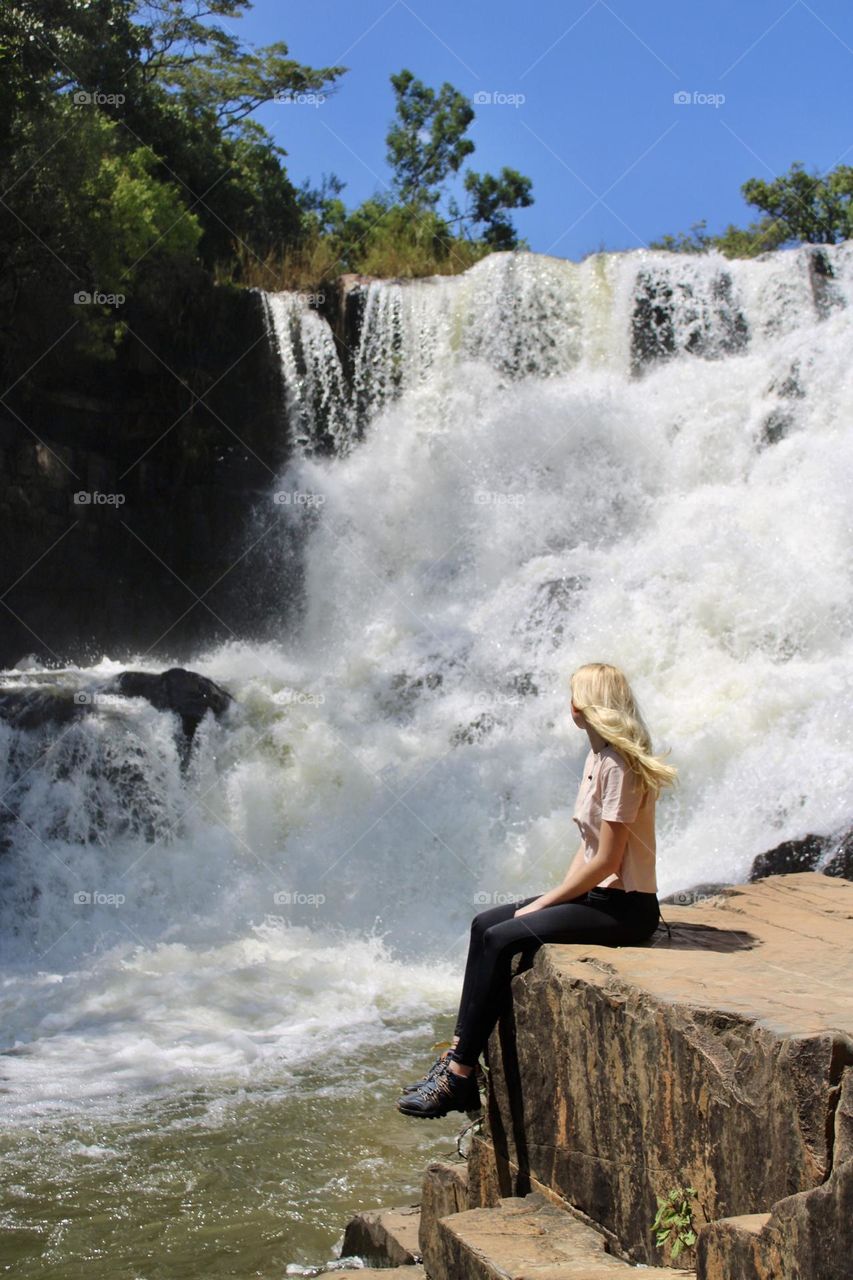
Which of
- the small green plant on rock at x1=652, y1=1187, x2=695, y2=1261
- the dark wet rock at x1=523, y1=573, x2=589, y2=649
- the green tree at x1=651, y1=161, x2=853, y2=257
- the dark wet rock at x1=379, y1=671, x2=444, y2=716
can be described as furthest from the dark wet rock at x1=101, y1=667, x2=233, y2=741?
the green tree at x1=651, y1=161, x2=853, y2=257

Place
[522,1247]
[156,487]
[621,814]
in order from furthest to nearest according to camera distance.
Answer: [156,487], [621,814], [522,1247]

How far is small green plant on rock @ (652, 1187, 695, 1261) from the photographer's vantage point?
286cm

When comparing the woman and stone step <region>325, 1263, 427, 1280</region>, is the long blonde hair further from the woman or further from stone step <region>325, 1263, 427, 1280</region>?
stone step <region>325, 1263, 427, 1280</region>

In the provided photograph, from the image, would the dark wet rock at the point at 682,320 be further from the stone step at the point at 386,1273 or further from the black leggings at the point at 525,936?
the stone step at the point at 386,1273

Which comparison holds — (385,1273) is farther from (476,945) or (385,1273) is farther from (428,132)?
(428,132)

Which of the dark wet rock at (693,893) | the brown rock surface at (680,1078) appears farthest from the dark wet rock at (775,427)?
the brown rock surface at (680,1078)

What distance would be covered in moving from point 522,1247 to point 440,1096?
2.14 ft

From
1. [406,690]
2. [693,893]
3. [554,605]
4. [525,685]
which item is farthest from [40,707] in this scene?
[693,893]

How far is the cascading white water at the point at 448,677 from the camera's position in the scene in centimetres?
827

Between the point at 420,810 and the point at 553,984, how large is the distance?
6732 millimetres

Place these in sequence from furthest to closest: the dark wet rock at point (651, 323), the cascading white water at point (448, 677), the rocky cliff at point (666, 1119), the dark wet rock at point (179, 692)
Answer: the dark wet rock at point (651, 323) → the dark wet rock at point (179, 692) → the cascading white water at point (448, 677) → the rocky cliff at point (666, 1119)

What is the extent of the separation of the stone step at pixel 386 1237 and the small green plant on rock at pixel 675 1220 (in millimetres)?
1329

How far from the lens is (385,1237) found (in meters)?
4.26

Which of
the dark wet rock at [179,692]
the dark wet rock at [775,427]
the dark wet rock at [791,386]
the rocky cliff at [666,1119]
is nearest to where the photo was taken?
the rocky cliff at [666,1119]
